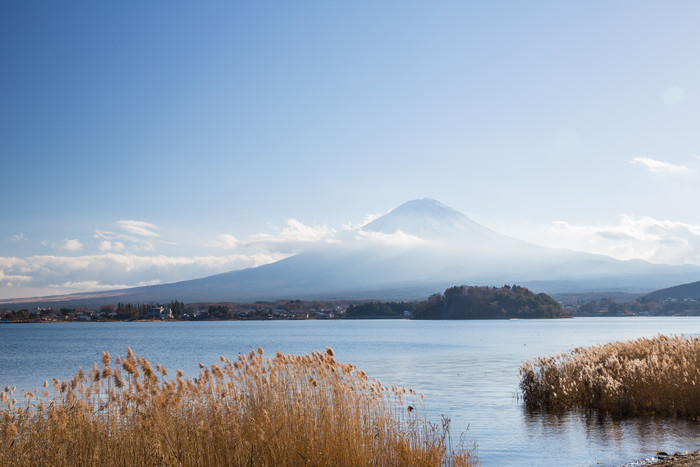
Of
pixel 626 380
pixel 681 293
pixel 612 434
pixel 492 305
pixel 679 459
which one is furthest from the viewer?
pixel 681 293

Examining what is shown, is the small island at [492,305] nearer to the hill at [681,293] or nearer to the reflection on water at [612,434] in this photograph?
the hill at [681,293]

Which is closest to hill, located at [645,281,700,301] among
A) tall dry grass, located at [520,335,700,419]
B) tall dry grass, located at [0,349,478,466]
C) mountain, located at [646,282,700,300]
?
mountain, located at [646,282,700,300]

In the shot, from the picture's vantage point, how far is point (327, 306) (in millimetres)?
198375

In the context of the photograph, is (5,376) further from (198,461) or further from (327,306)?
(327,306)

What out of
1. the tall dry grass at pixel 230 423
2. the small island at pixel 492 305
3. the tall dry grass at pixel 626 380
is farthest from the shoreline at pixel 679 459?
the small island at pixel 492 305

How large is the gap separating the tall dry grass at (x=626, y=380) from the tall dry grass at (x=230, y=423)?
867cm

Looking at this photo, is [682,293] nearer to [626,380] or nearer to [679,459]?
[626,380]

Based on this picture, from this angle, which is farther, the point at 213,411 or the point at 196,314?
the point at 196,314

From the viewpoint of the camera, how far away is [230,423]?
8.89 m

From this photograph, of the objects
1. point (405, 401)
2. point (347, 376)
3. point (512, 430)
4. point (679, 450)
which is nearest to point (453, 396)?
point (405, 401)

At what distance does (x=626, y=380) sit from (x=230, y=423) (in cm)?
1189

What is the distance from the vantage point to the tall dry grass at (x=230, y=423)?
8211 millimetres

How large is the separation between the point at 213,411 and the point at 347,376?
2.08 metres

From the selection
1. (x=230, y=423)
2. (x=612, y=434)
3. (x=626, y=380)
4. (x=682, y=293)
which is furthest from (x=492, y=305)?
(x=230, y=423)
